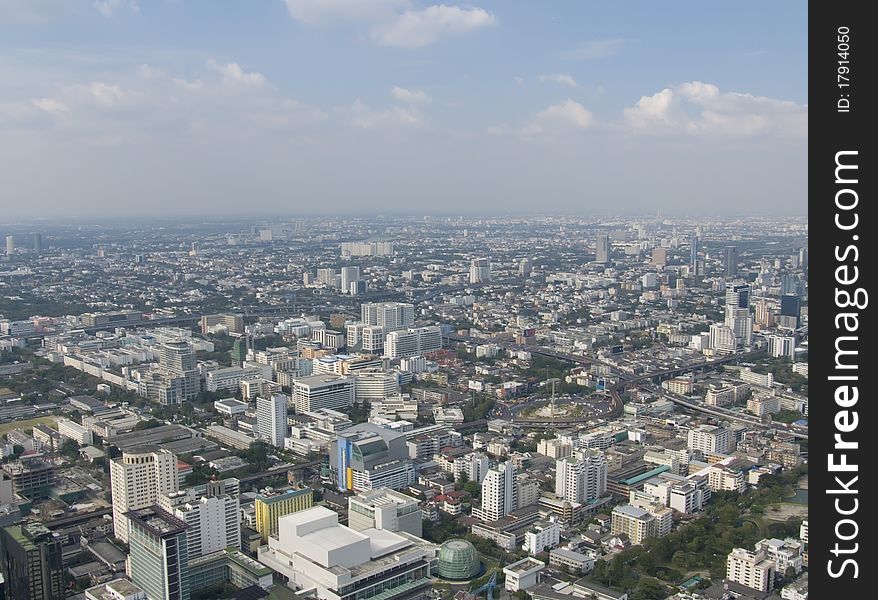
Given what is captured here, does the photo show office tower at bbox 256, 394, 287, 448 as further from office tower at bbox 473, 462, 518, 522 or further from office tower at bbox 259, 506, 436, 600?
office tower at bbox 259, 506, 436, 600

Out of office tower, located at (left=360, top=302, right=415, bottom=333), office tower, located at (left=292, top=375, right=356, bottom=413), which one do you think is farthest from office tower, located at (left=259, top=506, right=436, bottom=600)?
office tower, located at (left=360, top=302, right=415, bottom=333)

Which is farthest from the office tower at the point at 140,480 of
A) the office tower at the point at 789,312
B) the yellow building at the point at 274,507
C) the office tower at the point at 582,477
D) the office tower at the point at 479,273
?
the office tower at the point at 479,273

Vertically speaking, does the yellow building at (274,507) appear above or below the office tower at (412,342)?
below

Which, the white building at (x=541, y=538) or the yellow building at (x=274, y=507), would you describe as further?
the yellow building at (x=274, y=507)

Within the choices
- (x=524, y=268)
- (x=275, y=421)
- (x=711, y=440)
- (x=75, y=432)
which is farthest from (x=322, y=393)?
(x=524, y=268)

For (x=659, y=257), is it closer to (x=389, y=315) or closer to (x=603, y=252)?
(x=603, y=252)

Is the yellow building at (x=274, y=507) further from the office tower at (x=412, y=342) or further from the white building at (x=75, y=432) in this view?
the office tower at (x=412, y=342)
